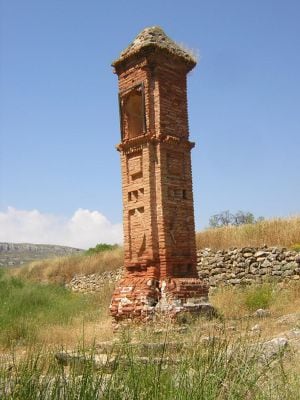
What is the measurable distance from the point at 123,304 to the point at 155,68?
17.4 feet

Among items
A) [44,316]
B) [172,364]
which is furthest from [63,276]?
[172,364]

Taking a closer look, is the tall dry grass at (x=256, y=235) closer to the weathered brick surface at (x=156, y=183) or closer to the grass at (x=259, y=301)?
the grass at (x=259, y=301)

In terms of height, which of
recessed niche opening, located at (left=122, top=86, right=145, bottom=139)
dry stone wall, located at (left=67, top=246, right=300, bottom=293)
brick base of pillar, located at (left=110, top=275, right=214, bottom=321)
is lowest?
brick base of pillar, located at (left=110, top=275, right=214, bottom=321)

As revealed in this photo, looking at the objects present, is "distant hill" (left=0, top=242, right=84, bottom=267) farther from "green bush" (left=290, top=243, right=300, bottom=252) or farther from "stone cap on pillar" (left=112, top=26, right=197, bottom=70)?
"stone cap on pillar" (left=112, top=26, right=197, bottom=70)

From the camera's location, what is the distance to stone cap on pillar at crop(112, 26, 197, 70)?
10438 millimetres

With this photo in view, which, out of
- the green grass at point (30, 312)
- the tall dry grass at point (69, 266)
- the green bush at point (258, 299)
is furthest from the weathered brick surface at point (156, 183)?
the tall dry grass at point (69, 266)

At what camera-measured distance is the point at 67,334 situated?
8.91 meters

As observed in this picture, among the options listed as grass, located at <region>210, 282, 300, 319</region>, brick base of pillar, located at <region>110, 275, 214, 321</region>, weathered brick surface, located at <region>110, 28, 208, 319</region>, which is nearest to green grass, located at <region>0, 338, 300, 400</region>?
brick base of pillar, located at <region>110, 275, 214, 321</region>

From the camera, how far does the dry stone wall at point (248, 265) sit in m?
15.9

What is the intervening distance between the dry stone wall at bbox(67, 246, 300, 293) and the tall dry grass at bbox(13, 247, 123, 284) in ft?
25.1

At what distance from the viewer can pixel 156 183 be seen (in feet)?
33.0

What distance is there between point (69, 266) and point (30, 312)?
16885mm

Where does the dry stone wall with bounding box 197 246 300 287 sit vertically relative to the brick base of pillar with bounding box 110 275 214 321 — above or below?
above

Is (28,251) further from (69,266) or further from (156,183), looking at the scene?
(156,183)
